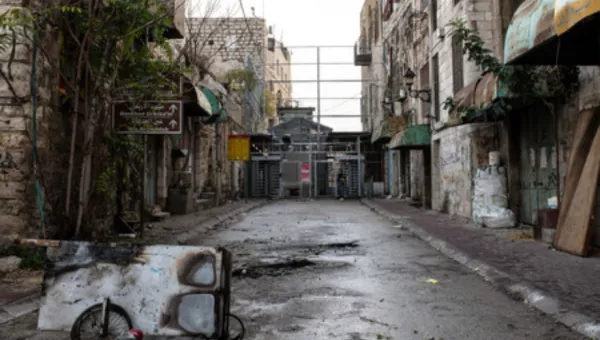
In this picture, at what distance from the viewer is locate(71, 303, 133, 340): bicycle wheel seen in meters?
3.76

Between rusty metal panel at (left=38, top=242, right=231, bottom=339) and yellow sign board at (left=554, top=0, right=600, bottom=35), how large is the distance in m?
4.21

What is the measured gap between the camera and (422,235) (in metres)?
11.1

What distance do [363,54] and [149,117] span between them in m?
30.4

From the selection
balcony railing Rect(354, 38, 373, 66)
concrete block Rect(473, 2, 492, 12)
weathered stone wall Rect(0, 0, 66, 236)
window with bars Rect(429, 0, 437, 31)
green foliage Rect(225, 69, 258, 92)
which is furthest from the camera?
balcony railing Rect(354, 38, 373, 66)

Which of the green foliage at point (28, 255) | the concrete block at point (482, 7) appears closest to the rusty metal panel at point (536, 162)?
the concrete block at point (482, 7)

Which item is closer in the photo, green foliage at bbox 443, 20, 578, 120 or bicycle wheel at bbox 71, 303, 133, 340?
bicycle wheel at bbox 71, 303, 133, 340

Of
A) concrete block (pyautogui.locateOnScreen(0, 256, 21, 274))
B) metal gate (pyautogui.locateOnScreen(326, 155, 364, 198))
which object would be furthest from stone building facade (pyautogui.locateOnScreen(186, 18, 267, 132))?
concrete block (pyautogui.locateOnScreen(0, 256, 21, 274))

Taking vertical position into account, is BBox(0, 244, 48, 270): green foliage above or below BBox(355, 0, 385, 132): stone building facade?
below

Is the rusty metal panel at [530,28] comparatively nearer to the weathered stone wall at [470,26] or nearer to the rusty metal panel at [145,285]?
the weathered stone wall at [470,26]

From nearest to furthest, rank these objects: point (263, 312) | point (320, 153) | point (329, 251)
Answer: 1. point (263, 312)
2. point (329, 251)
3. point (320, 153)

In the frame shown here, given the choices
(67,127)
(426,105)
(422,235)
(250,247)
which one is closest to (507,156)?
(422,235)

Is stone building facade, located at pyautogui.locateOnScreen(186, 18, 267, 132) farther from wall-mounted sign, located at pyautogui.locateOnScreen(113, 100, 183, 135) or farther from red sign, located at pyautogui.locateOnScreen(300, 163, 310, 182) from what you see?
wall-mounted sign, located at pyautogui.locateOnScreen(113, 100, 183, 135)

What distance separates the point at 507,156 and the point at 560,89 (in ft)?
12.2

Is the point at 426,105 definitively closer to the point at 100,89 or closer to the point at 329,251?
the point at 329,251
